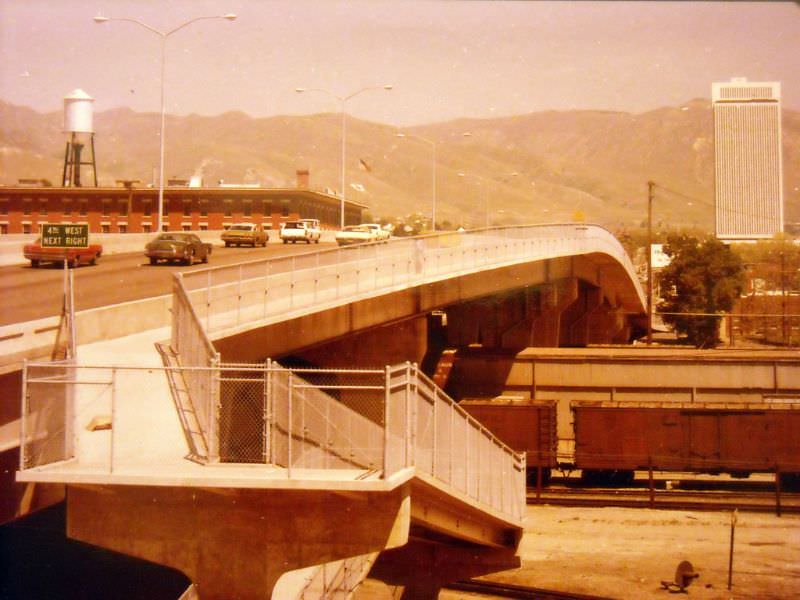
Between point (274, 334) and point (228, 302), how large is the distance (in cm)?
230

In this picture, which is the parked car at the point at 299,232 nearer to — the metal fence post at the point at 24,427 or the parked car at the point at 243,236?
the parked car at the point at 243,236

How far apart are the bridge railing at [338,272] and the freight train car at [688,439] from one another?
7.59 metres

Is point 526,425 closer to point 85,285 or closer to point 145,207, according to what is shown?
point 85,285

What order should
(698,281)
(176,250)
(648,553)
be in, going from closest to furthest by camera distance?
(648,553) < (176,250) < (698,281)

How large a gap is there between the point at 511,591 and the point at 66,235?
1353 cm

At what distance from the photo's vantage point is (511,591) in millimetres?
23016

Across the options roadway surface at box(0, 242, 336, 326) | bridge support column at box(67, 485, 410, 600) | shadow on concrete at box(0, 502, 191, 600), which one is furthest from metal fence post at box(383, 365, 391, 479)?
shadow on concrete at box(0, 502, 191, 600)

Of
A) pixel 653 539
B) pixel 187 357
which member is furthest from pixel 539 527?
pixel 187 357

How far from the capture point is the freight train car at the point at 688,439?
35.2m

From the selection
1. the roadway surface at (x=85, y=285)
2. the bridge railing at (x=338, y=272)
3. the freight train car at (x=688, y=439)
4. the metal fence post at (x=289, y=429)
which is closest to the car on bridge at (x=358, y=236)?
the roadway surface at (x=85, y=285)

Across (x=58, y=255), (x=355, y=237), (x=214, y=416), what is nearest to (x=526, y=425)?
(x=58, y=255)

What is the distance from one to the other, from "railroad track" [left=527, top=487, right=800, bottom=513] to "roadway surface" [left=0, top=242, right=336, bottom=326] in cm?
1535

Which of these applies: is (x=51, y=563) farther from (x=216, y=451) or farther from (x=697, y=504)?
(x=697, y=504)

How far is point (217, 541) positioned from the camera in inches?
443
